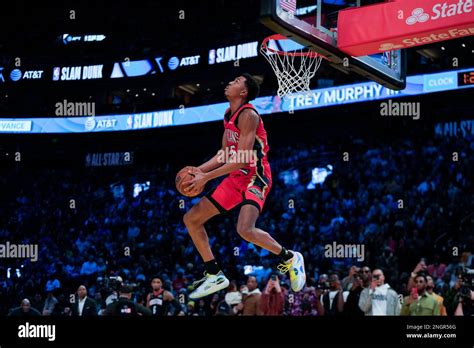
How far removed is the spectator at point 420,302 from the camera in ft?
31.4

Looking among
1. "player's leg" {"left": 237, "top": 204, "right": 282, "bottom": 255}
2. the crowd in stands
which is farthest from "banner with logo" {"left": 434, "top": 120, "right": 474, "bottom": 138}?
"player's leg" {"left": 237, "top": 204, "right": 282, "bottom": 255}

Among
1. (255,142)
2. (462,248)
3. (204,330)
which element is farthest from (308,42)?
(462,248)

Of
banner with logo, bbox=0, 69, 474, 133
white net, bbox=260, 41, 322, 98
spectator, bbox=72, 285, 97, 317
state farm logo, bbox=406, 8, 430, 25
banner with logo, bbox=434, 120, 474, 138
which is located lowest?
spectator, bbox=72, 285, 97, 317

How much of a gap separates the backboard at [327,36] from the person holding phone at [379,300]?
264cm

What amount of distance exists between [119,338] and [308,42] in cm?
364

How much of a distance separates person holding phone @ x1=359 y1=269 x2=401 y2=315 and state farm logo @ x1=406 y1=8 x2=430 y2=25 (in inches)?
141

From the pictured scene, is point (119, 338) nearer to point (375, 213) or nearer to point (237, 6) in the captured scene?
point (375, 213)

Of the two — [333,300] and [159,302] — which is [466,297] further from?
[159,302]

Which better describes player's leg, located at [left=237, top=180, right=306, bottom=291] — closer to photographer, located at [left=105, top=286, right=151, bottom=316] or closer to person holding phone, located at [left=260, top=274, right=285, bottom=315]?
photographer, located at [left=105, top=286, right=151, bottom=316]

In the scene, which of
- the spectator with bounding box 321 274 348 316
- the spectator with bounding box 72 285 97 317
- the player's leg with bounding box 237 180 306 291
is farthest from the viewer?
the spectator with bounding box 72 285 97 317

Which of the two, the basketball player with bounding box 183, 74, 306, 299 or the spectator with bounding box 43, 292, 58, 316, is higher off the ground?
the basketball player with bounding box 183, 74, 306, 299

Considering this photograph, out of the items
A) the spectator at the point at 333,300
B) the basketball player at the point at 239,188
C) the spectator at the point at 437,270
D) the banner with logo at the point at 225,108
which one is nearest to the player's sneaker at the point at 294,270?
the basketball player at the point at 239,188

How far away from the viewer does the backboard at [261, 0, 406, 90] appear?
7.46m

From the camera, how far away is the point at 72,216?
66.7ft
